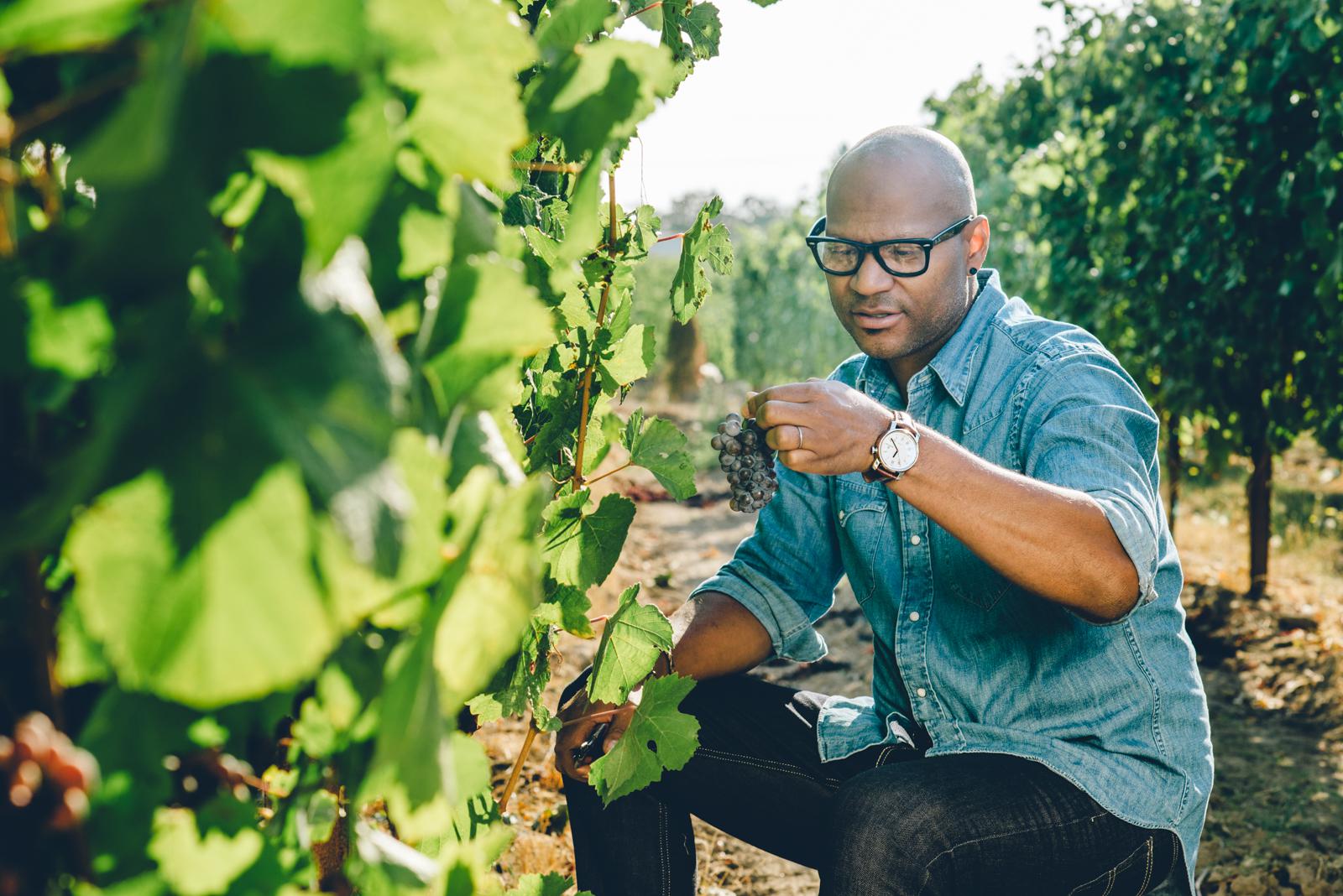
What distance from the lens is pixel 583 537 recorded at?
53.0 inches

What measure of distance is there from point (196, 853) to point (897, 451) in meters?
1.19

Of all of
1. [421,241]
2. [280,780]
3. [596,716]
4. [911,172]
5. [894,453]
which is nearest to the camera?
[421,241]

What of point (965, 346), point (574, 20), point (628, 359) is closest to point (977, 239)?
point (965, 346)

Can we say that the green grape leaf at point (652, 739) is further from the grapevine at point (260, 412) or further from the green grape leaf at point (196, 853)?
the green grape leaf at point (196, 853)

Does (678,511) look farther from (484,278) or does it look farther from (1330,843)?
(484,278)

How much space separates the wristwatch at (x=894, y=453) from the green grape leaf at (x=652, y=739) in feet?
1.44

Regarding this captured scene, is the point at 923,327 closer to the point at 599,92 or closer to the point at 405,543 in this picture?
the point at 599,92

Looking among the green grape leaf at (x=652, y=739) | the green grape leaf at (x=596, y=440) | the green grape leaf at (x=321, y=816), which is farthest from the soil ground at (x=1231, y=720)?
the green grape leaf at (x=321, y=816)

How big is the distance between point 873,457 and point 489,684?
67 centimetres

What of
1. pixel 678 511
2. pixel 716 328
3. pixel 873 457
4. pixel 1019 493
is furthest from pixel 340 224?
pixel 716 328

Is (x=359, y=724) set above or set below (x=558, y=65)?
below

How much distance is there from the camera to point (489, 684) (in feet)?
4.51

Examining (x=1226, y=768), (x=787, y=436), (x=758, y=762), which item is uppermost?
(x=787, y=436)

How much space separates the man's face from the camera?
2268 millimetres
